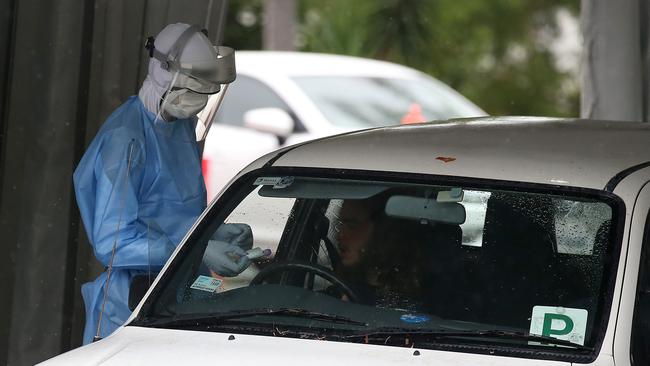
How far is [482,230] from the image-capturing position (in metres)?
5.02

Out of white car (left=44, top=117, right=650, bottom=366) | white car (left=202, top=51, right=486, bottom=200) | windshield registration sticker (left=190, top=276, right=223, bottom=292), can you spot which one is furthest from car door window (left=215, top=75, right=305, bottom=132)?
windshield registration sticker (left=190, top=276, right=223, bottom=292)

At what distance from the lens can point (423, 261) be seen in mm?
5074

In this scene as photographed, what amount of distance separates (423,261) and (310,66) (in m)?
8.59

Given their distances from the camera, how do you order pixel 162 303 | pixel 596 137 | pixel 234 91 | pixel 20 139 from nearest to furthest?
pixel 162 303 → pixel 596 137 → pixel 20 139 → pixel 234 91

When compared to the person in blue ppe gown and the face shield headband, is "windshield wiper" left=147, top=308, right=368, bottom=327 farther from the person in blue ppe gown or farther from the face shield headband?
the face shield headband

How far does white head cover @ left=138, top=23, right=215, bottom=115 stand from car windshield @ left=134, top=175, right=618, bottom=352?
71 cm

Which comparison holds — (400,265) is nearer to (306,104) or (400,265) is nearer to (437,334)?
(437,334)

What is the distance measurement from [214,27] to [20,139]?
1061mm

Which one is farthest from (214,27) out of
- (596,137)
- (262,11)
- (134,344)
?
(262,11)

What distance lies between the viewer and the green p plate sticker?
448 centimetres

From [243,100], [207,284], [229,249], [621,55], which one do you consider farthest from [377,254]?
[243,100]

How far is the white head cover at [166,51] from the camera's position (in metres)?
5.79

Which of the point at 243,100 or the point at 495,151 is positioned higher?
the point at 243,100

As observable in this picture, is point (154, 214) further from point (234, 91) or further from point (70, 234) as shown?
point (234, 91)
